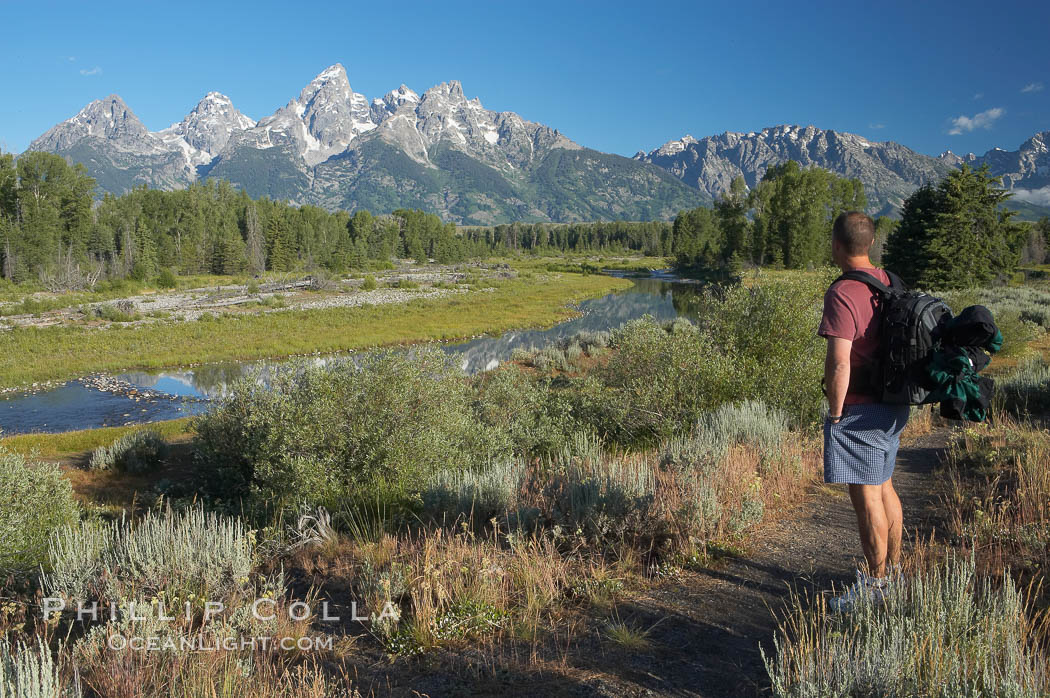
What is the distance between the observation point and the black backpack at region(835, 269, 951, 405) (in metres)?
3.38

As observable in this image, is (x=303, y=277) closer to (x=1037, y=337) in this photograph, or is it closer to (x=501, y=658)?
(x=1037, y=337)

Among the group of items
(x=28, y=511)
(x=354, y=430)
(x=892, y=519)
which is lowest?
(x=28, y=511)

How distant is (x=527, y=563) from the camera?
4109 millimetres

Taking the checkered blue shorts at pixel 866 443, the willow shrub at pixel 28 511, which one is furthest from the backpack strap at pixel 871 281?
the willow shrub at pixel 28 511

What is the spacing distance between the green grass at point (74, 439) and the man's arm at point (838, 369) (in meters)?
16.0

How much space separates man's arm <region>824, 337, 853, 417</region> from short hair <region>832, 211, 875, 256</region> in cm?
62

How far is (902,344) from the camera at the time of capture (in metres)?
3.40

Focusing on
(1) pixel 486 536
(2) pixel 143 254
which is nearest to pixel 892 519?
(1) pixel 486 536

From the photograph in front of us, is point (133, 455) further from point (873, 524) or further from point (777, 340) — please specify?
point (873, 524)

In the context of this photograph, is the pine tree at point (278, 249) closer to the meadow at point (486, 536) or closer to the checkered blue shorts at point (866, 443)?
the meadow at point (486, 536)

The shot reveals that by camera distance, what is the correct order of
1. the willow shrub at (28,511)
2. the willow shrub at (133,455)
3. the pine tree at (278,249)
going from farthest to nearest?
the pine tree at (278,249)
the willow shrub at (133,455)
the willow shrub at (28,511)

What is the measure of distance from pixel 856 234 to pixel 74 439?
19.1m

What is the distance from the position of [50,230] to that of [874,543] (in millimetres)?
81617

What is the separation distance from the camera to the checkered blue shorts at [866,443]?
353 cm
